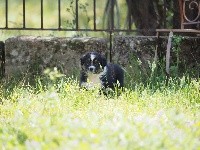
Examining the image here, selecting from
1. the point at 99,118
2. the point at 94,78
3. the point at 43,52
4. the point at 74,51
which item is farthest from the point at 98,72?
the point at 99,118

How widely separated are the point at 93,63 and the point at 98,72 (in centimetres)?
15

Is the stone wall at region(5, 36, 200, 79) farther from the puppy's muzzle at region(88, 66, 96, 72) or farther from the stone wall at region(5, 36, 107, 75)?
the puppy's muzzle at region(88, 66, 96, 72)

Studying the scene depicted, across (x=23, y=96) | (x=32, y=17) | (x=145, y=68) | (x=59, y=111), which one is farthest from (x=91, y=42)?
(x=32, y=17)

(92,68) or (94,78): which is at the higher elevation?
(92,68)

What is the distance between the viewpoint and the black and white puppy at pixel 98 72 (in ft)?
25.7

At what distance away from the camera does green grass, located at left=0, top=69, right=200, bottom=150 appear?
181 inches

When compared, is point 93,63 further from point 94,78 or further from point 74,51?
point 74,51

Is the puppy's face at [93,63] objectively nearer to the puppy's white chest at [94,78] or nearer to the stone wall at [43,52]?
the puppy's white chest at [94,78]

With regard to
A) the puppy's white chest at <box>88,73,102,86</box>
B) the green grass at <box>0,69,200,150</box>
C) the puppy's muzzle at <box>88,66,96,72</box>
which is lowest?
the green grass at <box>0,69,200,150</box>

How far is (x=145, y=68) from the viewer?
28.9 ft

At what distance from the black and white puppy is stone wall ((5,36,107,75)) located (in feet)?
2.71

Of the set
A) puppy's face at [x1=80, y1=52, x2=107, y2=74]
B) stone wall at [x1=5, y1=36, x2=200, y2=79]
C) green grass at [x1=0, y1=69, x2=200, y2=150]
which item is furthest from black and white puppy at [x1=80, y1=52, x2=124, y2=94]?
stone wall at [x1=5, y1=36, x2=200, y2=79]

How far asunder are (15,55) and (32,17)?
7.09m

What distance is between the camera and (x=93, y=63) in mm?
7863
